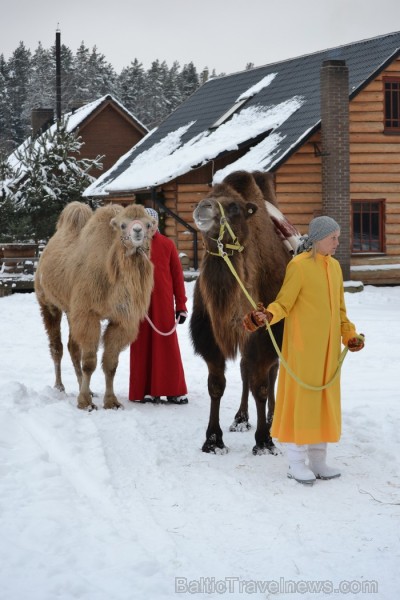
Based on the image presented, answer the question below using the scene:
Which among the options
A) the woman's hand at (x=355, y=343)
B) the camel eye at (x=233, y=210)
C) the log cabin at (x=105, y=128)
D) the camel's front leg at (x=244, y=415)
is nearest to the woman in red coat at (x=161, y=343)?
the camel's front leg at (x=244, y=415)

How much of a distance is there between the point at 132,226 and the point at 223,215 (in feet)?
6.43

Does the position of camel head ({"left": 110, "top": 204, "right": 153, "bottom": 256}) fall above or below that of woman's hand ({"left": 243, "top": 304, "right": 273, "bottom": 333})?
above

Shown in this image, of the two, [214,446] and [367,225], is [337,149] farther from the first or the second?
[214,446]

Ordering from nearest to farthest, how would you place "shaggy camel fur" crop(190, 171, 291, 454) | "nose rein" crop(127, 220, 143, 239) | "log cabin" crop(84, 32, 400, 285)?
"shaggy camel fur" crop(190, 171, 291, 454)
"nose rein" crop(127, 220, 143, 239)
"log cabin" crop(84, 32, 400, 285)

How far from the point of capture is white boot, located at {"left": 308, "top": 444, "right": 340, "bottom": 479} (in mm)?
6168

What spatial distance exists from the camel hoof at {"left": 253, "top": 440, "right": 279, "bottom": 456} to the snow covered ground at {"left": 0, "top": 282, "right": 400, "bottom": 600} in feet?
0.25

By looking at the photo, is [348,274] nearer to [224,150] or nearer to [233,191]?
[224,150]

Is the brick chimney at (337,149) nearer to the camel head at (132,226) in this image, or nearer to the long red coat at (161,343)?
the long red coat at (161,343)

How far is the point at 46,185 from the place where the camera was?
94.9ft

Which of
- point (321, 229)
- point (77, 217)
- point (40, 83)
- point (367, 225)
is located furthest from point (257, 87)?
point (40, 83)

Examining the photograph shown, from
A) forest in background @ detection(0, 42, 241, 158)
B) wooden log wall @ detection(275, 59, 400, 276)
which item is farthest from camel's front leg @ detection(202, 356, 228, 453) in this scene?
forest in background @ detection(0, 42, 241, 158)

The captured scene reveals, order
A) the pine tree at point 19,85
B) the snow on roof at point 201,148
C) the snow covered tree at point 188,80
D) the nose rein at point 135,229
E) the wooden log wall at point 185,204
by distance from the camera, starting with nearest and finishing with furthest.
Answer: the nose rein at point 135,229
the snow on roof at point 201,148
the wooden log wall at point 185,204
the snow covered tree at point 188,80
the pine tree at point 19,85

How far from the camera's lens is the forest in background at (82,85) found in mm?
86062

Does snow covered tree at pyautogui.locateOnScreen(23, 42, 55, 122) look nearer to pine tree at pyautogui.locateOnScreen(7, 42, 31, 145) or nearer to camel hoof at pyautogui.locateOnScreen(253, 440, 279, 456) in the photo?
pine tree at pyautogui.locateOnScreen(7, 42, 31, 145)
